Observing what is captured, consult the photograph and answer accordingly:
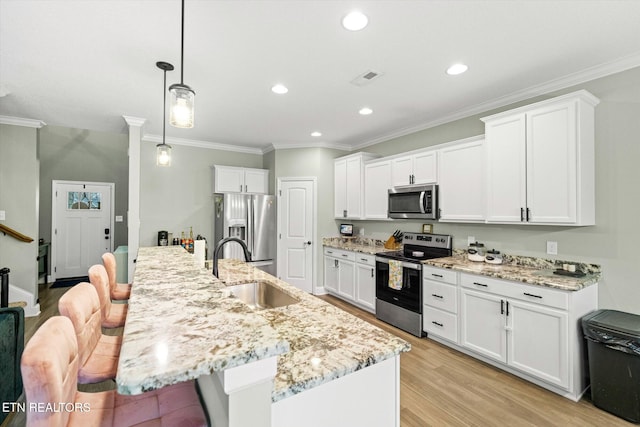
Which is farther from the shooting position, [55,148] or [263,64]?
[55,148]

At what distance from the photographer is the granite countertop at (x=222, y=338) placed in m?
0.62

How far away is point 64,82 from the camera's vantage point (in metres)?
2.85

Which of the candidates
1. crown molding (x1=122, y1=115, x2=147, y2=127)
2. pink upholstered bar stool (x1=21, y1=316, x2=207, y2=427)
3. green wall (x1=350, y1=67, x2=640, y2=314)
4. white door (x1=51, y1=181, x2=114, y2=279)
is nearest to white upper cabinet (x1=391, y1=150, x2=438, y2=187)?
green wall (x1=350, y1=67, x2=640, y2=314)

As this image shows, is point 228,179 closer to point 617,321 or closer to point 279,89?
point 279,89

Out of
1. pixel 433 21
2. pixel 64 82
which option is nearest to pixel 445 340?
pixel 433 21

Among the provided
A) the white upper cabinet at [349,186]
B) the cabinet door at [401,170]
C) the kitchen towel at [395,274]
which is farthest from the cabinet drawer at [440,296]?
the white upper cabinet at [349,186]

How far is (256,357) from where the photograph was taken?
0.66 meters

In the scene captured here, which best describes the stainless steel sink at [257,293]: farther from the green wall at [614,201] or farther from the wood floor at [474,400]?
the green wall at [614,201]

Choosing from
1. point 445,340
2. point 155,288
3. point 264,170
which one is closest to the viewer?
point 155,288

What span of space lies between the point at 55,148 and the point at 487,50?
7.55 metres

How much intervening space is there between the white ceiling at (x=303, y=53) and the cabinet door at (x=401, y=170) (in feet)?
1.99

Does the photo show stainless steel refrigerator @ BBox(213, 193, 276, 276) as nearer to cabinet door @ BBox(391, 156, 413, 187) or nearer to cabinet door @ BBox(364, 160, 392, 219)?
cabinet door @ BBox(364, 160, 392, 219)

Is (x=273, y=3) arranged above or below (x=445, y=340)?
above

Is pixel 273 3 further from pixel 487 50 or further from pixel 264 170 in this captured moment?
pixel 264 170
